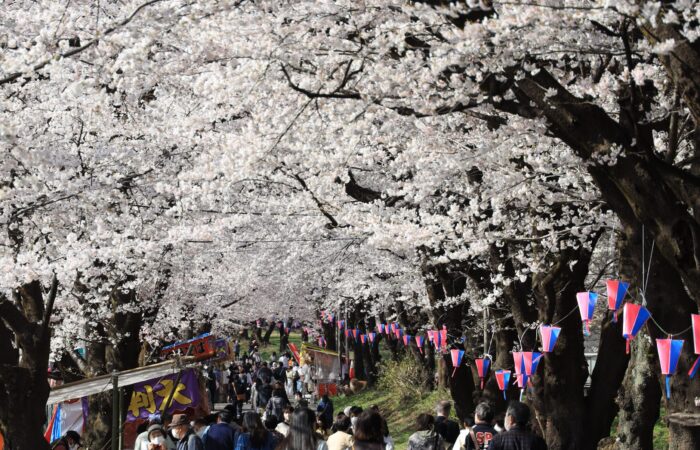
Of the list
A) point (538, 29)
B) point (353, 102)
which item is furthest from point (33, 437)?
point (538, 29)

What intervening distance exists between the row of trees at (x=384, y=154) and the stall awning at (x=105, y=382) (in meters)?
1.55

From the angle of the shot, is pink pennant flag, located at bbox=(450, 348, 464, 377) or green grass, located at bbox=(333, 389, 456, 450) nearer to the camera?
pink pennant flag, located at bbox=(450, 348, 464, 377)

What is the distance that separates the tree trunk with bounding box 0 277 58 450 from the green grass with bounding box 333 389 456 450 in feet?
37.4

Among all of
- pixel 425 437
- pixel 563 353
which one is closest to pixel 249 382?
pixel 563 353

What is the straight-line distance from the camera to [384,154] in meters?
13.1

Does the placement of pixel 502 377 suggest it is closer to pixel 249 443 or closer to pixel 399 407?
pixel 249 443

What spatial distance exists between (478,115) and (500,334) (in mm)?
7706

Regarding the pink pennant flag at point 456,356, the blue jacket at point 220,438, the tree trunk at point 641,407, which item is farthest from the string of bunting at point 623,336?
the blue jacket at point 220,438

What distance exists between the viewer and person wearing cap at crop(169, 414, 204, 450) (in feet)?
31.2

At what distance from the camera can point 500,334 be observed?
15.5 metres

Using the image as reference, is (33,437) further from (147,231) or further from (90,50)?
(90,50)

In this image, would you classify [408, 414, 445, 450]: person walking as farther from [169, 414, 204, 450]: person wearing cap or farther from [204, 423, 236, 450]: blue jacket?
[169, 414, 204, 450]: person wearing cap

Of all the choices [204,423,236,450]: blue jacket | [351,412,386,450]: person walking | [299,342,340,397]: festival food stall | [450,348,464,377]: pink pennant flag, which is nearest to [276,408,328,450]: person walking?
[351,412,386,450]: person walking

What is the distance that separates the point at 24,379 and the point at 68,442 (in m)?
1.86
